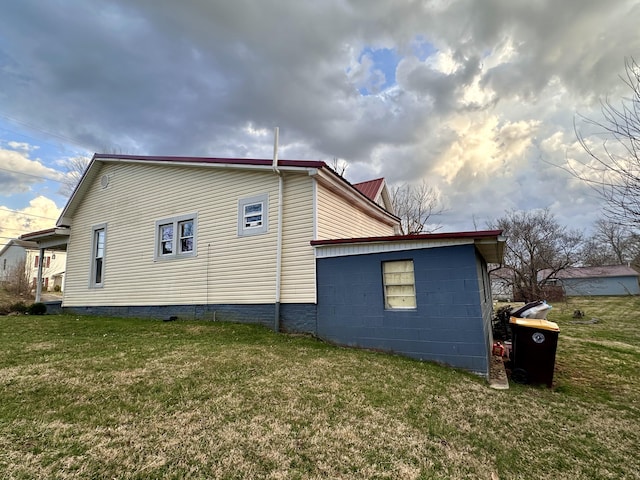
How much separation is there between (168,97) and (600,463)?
687 inches

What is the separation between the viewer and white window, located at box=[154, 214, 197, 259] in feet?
34.2

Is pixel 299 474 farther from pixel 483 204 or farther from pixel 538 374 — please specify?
pixel 483 204

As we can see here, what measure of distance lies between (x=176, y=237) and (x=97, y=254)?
4777 mm

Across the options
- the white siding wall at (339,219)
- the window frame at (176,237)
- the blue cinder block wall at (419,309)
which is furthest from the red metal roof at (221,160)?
the blue cinder block wall at (419,309)

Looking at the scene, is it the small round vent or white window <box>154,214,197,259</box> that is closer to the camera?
white window <box>154,214,197,259</box>

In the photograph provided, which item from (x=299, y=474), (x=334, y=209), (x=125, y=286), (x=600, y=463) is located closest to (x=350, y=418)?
(x=299, y=474)

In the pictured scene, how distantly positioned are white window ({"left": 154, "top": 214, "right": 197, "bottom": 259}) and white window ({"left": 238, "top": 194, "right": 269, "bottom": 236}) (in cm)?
191

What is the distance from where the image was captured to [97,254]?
12.9 metres

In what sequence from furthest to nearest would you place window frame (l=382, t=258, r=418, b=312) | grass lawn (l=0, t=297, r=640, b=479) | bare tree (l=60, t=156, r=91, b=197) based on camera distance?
bare tree (l=60, t=156, r=91, b=197) < window frame (l=382, t=258, r=418, b=312) < grass lawn (l=0, t=297, r=640, b=479)

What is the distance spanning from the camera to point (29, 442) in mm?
2908

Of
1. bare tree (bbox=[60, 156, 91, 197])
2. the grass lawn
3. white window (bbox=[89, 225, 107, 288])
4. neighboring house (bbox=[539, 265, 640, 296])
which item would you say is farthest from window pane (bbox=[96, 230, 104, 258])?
neighboring house (bbox=[539, 265, 640, 296])

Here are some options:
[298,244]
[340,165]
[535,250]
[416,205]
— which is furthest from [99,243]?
[535,250]

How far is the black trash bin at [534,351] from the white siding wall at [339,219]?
4.83 metres

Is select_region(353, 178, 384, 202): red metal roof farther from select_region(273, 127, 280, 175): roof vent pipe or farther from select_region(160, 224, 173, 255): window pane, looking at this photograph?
select_region(160, 224, 173, 255): window pane
